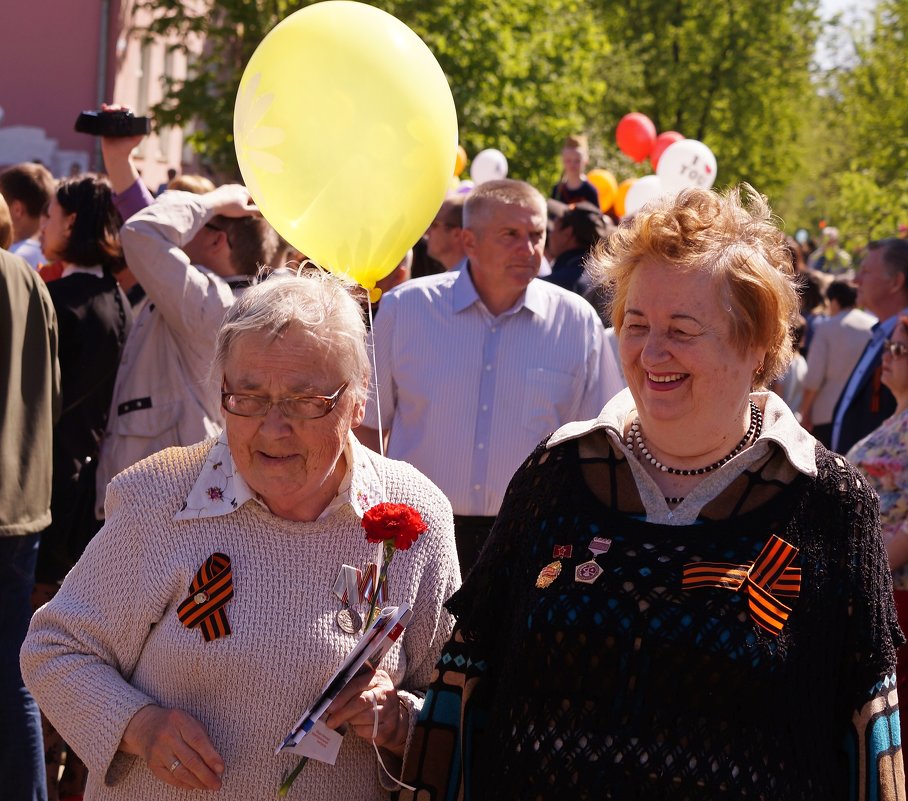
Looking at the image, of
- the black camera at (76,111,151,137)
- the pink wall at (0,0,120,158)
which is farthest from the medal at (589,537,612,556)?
the pink wall at (0,0,120,158)

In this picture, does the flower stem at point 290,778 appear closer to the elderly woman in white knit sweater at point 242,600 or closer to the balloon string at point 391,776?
the elderly woman in white knit sweater at point 242,600

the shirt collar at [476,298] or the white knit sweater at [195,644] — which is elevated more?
the shirt collar at [476,298]

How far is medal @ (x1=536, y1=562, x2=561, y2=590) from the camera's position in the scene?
273cm

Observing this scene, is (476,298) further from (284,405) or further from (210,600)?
(210,600)

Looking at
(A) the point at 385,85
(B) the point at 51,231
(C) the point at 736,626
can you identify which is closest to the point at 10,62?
(B) the point at 51,231

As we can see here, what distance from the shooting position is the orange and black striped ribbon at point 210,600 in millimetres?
2922

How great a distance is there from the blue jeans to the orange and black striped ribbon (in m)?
1.95

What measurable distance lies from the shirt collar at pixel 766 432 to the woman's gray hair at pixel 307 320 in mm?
492

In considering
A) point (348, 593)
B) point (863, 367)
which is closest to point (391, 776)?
point (348, 593)

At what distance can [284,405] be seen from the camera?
117 inches

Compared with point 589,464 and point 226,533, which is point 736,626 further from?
point 226,533

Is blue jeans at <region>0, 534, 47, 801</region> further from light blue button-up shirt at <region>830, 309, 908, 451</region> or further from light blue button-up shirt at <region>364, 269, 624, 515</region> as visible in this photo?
light blue button-up shirt at <region>830, 309, 908, 451</region>

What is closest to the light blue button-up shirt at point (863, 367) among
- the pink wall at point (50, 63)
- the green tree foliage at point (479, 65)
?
the green tree foliage at point (479, 65)

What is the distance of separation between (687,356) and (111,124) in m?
3.57
